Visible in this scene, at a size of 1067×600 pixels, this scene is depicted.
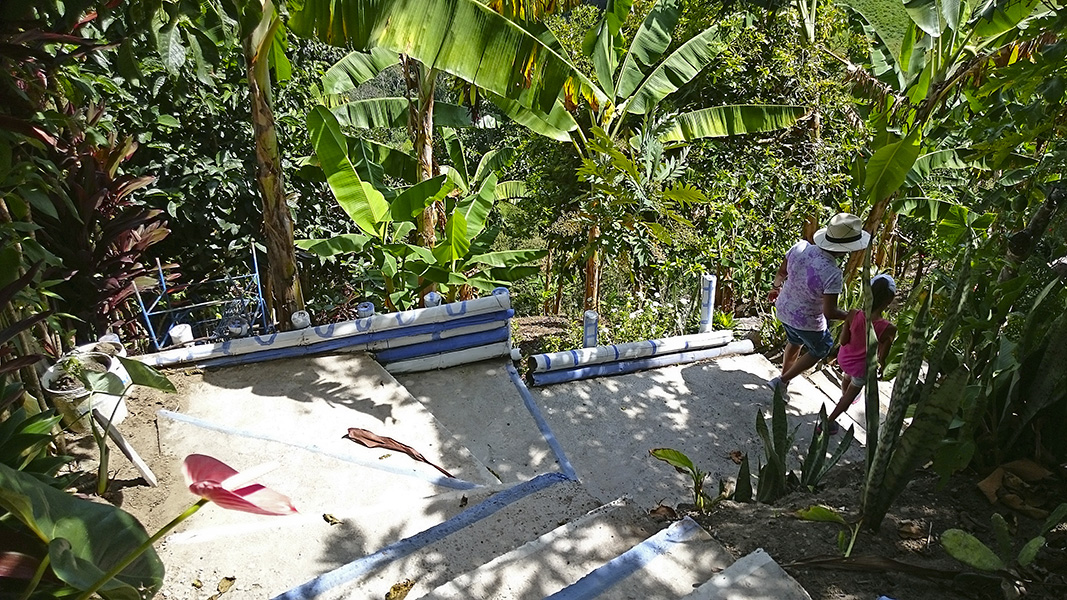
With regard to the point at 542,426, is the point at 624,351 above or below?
above

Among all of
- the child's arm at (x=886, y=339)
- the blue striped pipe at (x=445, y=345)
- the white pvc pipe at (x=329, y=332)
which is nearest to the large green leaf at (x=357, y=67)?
the white pvc pipe at (x=329, y=332)

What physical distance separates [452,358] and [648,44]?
356 centimetres

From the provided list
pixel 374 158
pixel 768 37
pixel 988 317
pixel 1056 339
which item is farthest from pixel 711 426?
pixel 768 37

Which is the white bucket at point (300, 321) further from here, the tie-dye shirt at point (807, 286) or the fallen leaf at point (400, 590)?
the tie-dye shirt at point (807, 286)

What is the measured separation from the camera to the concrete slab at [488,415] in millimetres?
4293

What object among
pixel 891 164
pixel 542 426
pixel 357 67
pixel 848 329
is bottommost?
pixel 542 426

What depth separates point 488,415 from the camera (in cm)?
477

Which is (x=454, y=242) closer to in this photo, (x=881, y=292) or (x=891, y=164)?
(x=881, y=292)

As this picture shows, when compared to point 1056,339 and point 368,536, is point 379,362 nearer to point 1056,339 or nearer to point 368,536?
point 368,536

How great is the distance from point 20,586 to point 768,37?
740 centimetres

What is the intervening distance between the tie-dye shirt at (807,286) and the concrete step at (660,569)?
280 centimetres

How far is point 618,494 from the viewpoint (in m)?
4.21

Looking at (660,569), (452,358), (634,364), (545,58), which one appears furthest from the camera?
(634,364)

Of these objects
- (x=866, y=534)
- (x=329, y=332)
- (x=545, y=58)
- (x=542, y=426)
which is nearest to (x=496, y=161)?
(x=545, y=58)
